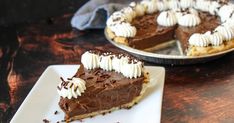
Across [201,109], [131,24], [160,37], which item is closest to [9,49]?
[131,24]

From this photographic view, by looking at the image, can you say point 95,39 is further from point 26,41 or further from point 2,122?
point 2,122

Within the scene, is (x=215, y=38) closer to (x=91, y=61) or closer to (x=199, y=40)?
(x=199, y=40)

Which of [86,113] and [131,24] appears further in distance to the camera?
[131,24]

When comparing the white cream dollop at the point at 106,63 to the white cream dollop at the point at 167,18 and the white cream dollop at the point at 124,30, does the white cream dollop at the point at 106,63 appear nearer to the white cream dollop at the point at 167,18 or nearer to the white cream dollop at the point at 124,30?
the white cream dollop at the point at 124,30

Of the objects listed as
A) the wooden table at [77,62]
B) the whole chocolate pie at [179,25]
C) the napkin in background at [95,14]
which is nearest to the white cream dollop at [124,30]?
the whole chocolate pie at [179,25]

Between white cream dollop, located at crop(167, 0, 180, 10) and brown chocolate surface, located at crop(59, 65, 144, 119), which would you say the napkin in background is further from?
brown chocolate surface, located at crop(59, 65, 144, 119)
